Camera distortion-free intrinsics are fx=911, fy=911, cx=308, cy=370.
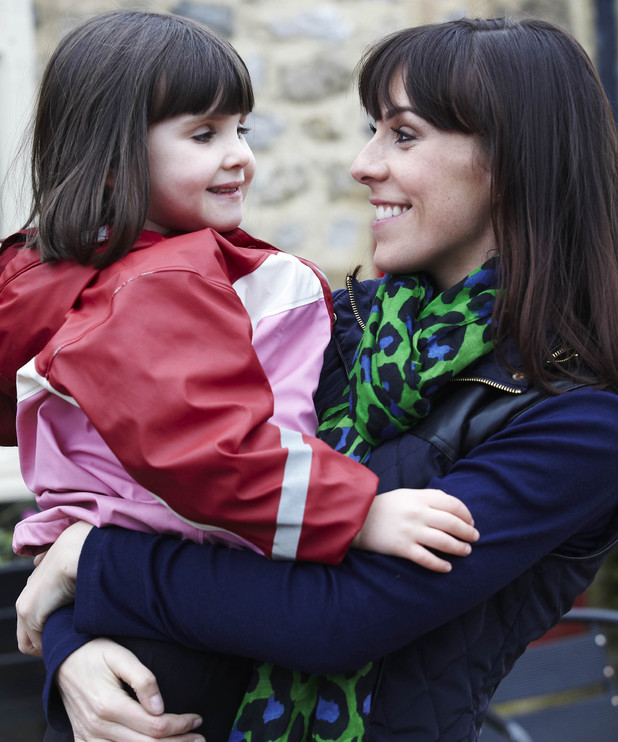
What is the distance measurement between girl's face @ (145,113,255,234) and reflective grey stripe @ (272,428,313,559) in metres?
0.55

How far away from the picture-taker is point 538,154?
5.35 feet

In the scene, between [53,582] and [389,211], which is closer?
[53,582]

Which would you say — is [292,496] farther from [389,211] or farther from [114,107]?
[114,107]

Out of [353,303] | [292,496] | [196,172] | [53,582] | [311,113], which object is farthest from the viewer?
[311,113]

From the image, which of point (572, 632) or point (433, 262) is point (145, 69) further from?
point (572, 632)

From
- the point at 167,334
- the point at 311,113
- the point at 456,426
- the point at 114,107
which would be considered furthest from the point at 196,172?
the point at 311,113

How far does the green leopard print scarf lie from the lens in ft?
5.01

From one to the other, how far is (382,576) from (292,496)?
0.19 m

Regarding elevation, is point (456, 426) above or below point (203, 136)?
below

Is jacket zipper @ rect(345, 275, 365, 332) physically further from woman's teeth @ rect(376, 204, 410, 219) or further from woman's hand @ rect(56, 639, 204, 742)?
woman's hand @ rect(56, 639, 204, 742)

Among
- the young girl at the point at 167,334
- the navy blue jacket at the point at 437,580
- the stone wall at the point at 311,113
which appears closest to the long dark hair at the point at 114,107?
the young girl at the point at 167,334

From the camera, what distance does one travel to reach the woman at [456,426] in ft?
4.63

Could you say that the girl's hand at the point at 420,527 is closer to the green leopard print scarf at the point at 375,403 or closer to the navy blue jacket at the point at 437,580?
the navy blue jacket at the point at 437,580

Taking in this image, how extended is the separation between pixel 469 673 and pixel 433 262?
76 cm
